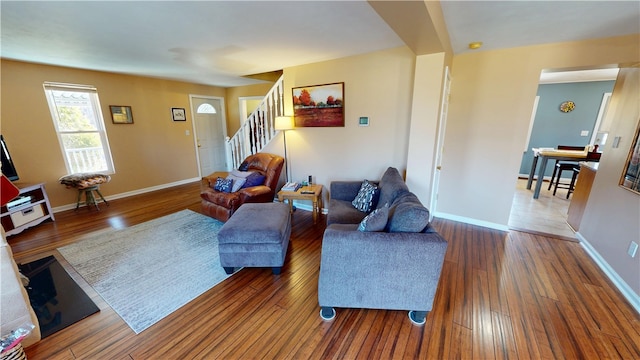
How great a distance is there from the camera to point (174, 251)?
2.64 m

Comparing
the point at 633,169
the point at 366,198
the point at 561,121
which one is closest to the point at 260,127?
the point at 366,198

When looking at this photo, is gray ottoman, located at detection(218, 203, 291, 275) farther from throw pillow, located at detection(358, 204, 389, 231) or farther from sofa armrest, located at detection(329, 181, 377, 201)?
sofa armrest, located at detection(329, 181, 377, 201)

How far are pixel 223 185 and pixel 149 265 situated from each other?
1.33m

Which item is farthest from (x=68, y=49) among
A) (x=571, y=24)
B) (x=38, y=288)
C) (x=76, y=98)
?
(x=571, y=24)

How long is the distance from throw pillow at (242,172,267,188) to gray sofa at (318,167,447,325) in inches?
83.3

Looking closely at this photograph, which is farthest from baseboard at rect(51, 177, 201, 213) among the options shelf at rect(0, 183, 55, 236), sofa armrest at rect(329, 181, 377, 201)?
sofa armrest at rect(329, 181, 377, 201)

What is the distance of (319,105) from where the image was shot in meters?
3.53

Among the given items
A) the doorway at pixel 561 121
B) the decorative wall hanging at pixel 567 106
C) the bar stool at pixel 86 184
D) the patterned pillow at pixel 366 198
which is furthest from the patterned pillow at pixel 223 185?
the decorative wall hanging at pixel 567 106

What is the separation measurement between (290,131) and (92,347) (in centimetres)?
322

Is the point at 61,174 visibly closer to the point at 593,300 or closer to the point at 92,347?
the point at 92,347

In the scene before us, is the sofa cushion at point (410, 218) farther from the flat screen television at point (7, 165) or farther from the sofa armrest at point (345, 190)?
the flat screen television at point (7, 165)

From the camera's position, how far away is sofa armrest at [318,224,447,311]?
5.00 ft

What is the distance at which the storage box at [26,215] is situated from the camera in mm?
2996

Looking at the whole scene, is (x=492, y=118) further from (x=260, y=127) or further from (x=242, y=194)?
(x=260, y=127)
